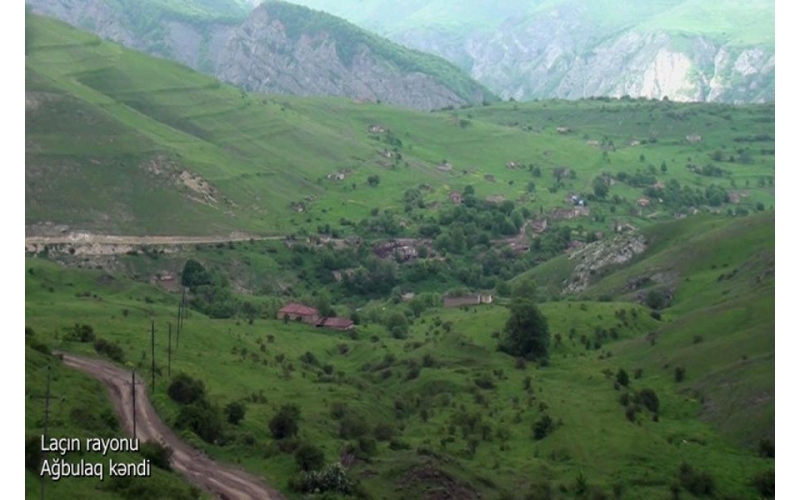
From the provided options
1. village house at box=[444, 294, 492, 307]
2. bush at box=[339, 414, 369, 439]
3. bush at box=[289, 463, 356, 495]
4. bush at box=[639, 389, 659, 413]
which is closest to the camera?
bush at box=[289, 463, 356, 495]

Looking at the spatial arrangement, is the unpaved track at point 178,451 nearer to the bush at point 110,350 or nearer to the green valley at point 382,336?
the green valley at point 382,336

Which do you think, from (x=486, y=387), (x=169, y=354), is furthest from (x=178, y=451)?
(x=486, y=387)

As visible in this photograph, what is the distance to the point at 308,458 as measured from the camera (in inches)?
2343

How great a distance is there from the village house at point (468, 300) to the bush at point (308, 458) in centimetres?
7374

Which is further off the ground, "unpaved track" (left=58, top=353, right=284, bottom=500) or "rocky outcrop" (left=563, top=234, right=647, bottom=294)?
"rocky outcrop" (left=563, top=234, right=647, bottom=294)

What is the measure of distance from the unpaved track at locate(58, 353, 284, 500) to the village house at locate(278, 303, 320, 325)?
1942 inches

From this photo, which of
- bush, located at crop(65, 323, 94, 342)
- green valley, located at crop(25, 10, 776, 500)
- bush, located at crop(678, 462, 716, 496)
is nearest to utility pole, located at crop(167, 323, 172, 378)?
green valley, located at crop(25, 10, 776, 500)

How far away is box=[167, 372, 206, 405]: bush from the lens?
65.8 metres

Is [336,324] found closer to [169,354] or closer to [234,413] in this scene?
[169,354]

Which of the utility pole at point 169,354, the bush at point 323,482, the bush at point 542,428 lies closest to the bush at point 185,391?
the utility pole at point 169,354

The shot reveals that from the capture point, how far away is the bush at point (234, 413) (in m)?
Answer: 65.9

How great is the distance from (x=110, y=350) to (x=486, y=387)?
31.1 metres

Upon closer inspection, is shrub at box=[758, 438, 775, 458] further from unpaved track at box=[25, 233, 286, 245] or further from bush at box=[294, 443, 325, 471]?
unpaved track at box=[25, 233, 286, 245]

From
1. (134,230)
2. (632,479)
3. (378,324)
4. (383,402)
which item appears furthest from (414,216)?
(632,479)
